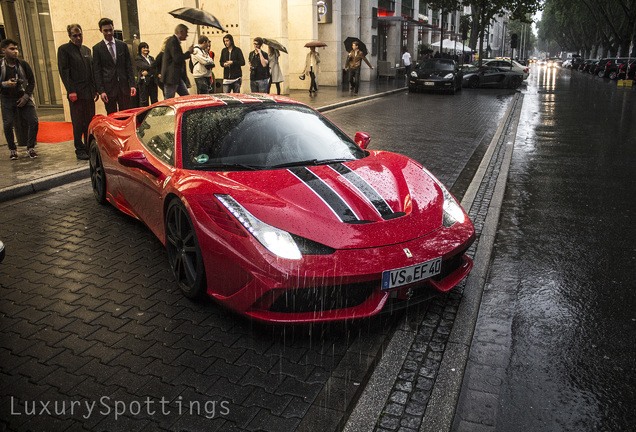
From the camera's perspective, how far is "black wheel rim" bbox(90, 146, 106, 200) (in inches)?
231

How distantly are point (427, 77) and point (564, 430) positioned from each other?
23023 mm

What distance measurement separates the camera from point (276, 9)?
21.5 m

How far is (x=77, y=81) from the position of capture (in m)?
8.58

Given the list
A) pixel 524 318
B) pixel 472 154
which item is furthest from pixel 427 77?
pixel 524 318

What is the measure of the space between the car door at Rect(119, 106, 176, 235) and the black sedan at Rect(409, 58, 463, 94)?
67.3ft

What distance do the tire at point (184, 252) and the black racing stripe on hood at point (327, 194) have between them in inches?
32.8

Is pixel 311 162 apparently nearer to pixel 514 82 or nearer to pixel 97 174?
pixel 97 174

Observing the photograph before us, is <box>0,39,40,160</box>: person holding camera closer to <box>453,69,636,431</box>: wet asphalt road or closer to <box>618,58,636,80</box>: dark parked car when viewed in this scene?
<box>453,69,636,431</box>: wet asphalt road

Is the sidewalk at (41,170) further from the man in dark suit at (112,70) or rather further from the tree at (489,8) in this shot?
the tree at (489,8)

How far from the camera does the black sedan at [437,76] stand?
23.6 metres

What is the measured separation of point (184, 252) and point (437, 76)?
2197cm

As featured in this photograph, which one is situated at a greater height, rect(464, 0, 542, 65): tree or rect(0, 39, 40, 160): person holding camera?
rect(464, 0, 542, 65): tree

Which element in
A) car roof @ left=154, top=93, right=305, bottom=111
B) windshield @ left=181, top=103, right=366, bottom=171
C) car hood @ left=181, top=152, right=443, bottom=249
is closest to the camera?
car hood @ left=181, top=152, right=443, bottom=249

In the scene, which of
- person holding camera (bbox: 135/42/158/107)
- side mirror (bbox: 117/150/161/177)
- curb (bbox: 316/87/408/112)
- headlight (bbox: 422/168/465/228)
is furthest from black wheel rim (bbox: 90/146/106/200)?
curb (bbox: 316/87/408/112)
